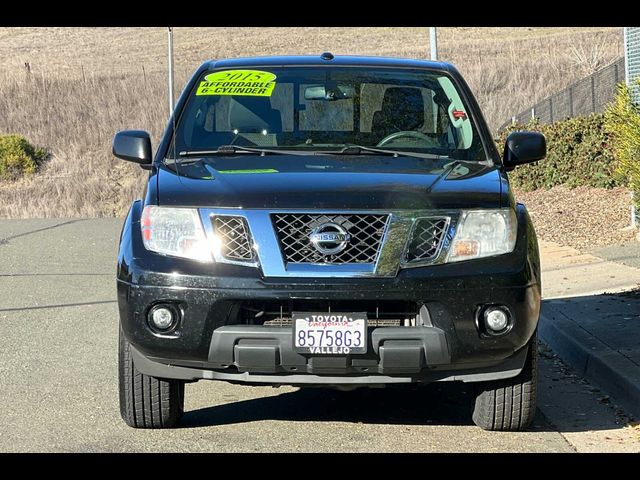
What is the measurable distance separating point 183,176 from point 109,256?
31.9 feet

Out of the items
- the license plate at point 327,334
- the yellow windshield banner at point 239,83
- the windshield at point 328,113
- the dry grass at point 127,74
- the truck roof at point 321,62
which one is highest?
the truck roof at point 321,62

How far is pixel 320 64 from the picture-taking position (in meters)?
7.57

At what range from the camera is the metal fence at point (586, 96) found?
2317 centimetres

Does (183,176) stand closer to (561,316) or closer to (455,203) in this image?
(455,203)

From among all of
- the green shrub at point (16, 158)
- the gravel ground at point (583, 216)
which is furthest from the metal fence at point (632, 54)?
the green shrub at point (16, 158)

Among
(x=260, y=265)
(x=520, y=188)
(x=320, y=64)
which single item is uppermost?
(x=320, y=64)

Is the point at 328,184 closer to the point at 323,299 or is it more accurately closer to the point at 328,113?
the point at 323,299

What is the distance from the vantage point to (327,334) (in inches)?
223

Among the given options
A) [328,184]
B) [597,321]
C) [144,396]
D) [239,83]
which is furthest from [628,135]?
[144,396]

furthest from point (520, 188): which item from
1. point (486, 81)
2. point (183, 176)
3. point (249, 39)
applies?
point (249, 39)

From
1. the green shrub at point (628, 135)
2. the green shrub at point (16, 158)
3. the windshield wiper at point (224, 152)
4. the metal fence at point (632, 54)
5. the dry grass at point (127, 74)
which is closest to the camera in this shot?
the windshield wiper at point (224, 152)

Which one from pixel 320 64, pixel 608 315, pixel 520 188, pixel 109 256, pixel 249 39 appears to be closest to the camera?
pixel 320 64

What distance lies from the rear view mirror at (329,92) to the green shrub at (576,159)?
11.5 meters

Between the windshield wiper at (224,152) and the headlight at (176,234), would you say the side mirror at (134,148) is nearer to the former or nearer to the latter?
the windshield wiper at (224,152)
